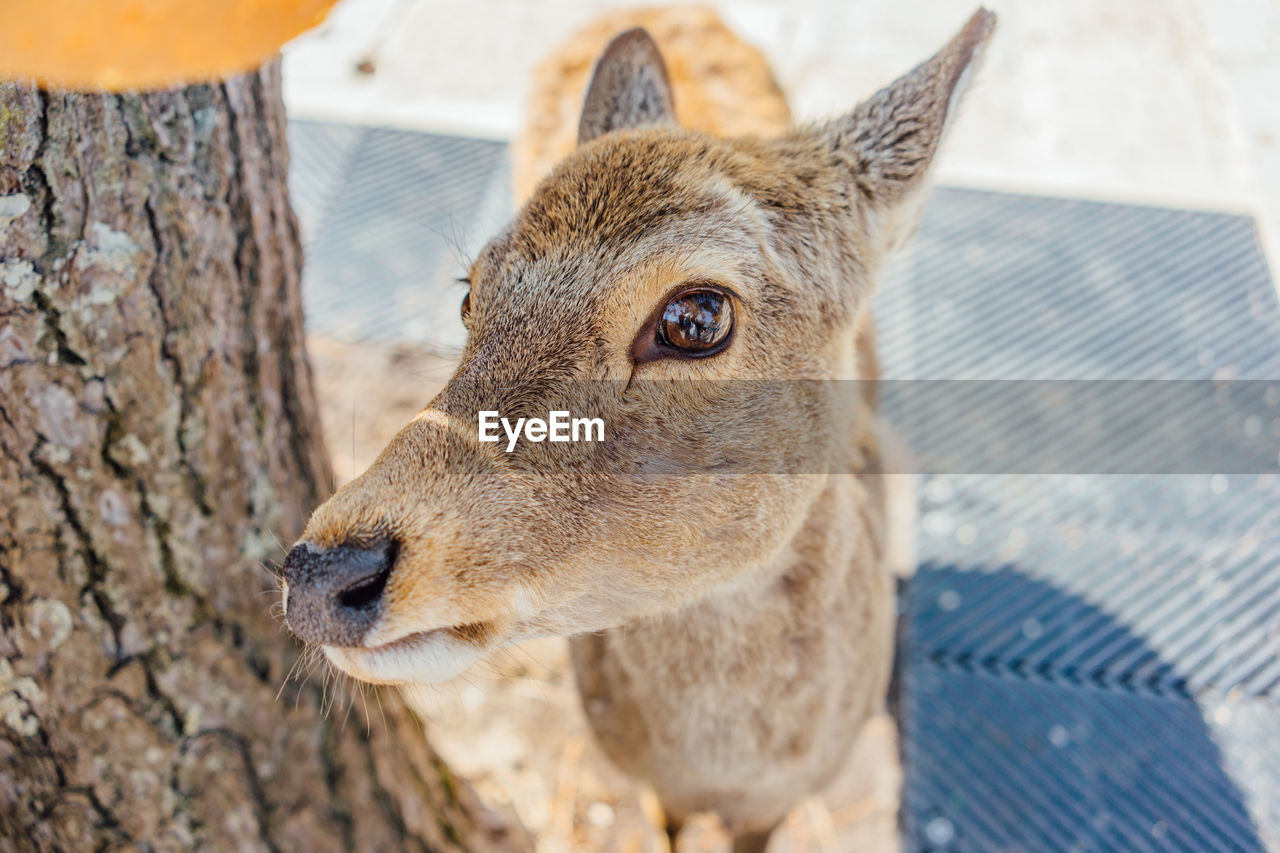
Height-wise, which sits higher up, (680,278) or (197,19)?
(197,19)

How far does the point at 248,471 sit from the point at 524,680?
1.86 metres

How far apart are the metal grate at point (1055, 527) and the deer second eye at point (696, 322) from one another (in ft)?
4.39

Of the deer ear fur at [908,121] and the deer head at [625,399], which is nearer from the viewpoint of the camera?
the deer head at [625,399]

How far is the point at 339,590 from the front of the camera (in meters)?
1.35

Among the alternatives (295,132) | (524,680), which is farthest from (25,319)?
(295,132)

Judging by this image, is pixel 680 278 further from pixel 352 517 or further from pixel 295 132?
pixel 295 132

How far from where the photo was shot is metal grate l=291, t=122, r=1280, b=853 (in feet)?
10.8

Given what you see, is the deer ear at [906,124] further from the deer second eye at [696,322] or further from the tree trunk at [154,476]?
the tree trunk at [154,476]

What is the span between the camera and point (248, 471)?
2.13 meters

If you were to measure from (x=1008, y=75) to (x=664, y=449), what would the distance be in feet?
15.6

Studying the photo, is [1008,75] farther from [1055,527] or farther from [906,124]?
[906,124]

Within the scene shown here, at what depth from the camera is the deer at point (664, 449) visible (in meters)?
1.43

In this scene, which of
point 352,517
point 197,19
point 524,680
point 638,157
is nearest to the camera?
point 197,19

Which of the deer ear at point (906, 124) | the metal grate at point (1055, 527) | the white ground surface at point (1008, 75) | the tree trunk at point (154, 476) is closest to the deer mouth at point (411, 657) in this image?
the tree trunk at point (154, 476)
